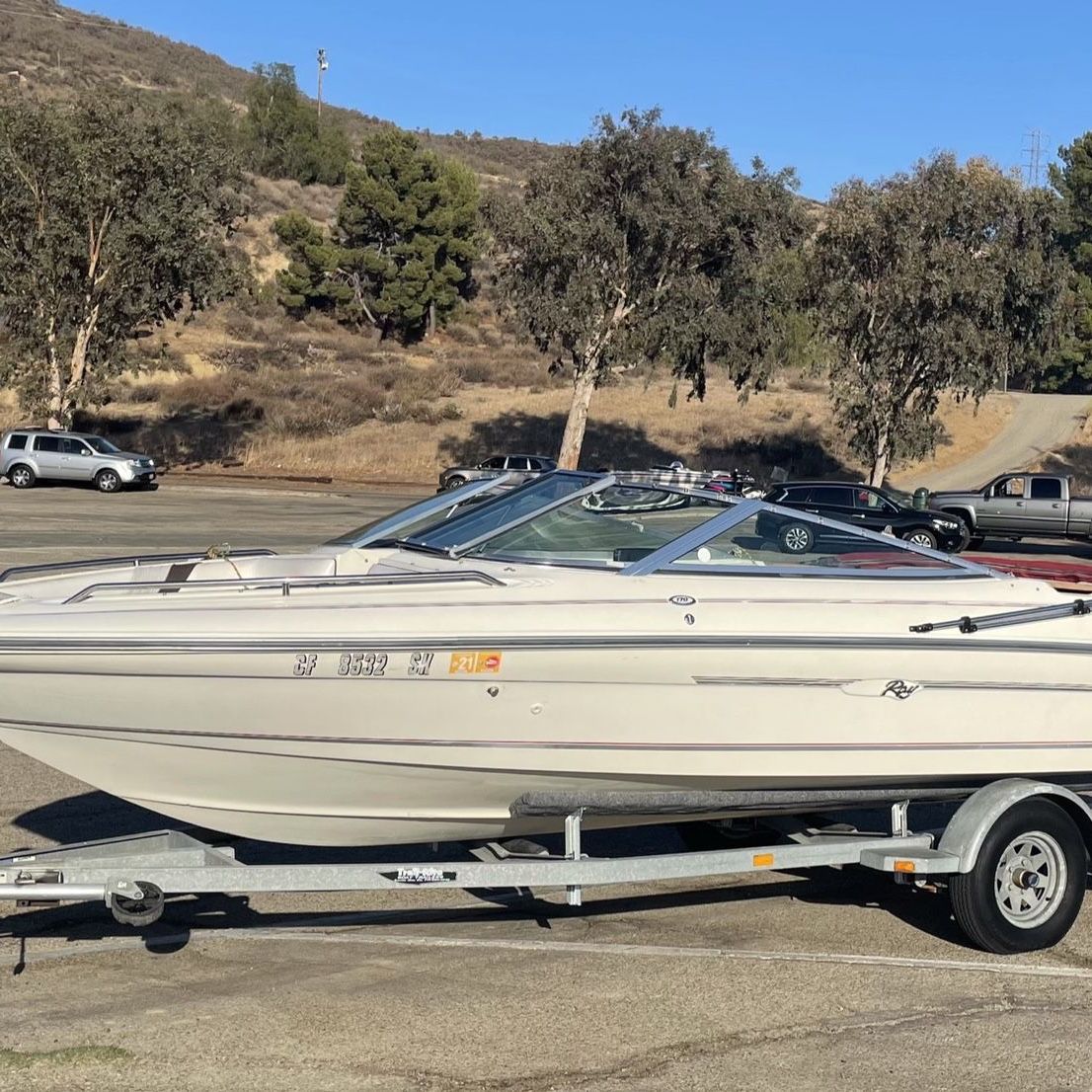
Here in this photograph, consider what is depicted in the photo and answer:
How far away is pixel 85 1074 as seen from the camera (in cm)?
477

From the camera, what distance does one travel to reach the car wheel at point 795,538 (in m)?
6.74

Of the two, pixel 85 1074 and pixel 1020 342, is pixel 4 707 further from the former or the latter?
pixel 1020 342

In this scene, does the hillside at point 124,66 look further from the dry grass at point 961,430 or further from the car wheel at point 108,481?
the car wheel at point 108,481

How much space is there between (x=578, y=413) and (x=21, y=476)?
16.9m

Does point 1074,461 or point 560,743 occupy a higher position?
point 1074,461

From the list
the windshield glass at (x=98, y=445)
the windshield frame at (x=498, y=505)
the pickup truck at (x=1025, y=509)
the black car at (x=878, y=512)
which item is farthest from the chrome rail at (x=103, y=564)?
the windshield glass at (x=98, y=445)

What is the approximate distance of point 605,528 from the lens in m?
6.68

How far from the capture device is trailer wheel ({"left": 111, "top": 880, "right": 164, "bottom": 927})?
5551mm

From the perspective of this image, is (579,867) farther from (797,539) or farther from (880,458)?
(880,458)

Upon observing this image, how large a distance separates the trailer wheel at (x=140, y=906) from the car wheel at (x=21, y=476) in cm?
3744

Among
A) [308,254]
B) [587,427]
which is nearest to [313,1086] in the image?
[587,427]

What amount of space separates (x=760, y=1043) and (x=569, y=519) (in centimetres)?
241

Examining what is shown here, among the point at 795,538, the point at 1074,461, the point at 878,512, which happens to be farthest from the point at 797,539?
the point at 1074,461

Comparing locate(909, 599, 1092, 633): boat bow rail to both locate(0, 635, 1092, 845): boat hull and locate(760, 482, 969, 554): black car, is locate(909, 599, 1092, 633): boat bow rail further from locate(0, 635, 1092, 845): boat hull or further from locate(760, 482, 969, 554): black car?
locate(760, 482, 969, 554): black car
